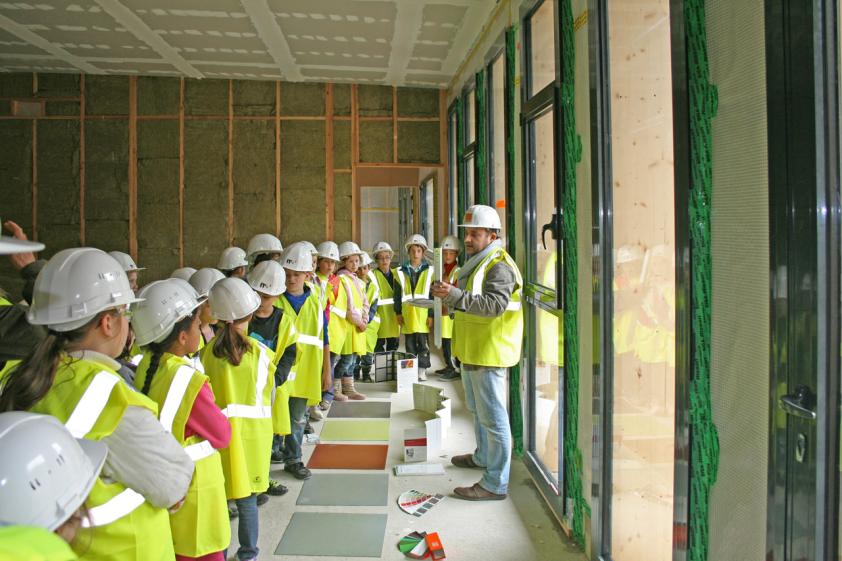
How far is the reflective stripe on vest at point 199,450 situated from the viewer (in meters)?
2.23

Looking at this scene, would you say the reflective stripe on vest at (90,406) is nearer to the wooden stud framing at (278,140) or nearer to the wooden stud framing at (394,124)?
the wooden stud framing at (278,140)

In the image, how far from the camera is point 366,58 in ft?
25.6

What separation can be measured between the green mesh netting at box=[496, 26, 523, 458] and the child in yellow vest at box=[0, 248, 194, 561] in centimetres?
333

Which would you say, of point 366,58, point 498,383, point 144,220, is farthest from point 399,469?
point 144,220

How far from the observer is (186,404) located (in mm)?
2180

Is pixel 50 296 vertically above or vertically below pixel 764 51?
below

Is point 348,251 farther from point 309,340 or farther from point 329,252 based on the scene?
point 309,340

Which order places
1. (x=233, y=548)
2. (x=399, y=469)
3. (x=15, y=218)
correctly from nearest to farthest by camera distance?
(x=233, y=548) < (x=399, y=469) < (x=15, y=218)

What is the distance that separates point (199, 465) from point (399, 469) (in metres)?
2.30

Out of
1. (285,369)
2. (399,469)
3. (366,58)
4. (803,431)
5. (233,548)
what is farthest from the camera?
(366,58)

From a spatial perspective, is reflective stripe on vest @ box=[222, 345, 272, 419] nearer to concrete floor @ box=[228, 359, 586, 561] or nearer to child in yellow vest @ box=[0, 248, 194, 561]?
concrete floor @ box=[228, 359, 586, 561]

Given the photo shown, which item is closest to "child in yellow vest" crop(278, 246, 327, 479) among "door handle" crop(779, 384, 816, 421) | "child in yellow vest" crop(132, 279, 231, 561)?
"child in yellow vest" crop(132, 279, 231, 561)

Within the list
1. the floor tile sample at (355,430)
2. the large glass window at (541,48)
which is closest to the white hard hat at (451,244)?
the floor tile sample at (355,430)

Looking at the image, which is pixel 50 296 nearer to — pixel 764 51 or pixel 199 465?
pixel 199 465
